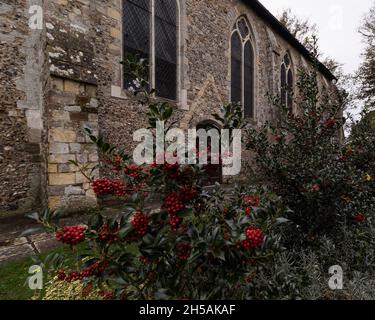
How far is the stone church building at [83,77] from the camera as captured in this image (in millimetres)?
4438

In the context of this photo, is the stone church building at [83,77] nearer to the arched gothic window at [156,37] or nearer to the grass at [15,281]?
the arched gothic window at [156,37]

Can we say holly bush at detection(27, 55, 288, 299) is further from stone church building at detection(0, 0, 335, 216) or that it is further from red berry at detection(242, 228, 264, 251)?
stone church building at detection(0, 0, 335, 216)

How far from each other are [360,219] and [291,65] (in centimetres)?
1384

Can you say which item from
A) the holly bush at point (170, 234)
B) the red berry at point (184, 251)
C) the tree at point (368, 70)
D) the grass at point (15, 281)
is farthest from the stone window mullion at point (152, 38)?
the tree at point (368, 70)

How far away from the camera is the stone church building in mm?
4438

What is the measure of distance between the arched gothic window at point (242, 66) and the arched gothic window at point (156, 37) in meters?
3.08

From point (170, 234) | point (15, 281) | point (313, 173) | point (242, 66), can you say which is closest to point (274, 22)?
point (242, 66)

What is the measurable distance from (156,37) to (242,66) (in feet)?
15.0

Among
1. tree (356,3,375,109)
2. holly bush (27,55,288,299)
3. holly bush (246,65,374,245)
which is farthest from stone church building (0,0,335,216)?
tree (356,3,375,109)

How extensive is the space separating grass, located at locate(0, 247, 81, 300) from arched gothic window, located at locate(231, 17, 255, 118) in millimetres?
8305

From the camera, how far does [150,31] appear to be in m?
6.70

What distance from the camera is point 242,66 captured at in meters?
10.2
